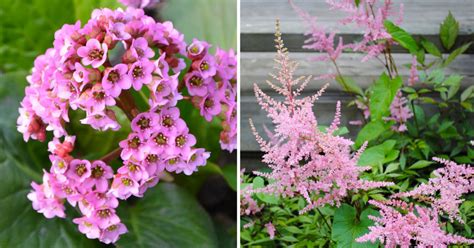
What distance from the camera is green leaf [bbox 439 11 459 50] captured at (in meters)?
0.93

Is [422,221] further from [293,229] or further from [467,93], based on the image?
[467,93]

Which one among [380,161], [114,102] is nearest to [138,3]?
[114,102]

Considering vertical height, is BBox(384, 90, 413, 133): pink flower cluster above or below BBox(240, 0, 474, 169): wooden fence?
below

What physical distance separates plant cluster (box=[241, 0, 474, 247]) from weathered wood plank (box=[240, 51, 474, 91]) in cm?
2

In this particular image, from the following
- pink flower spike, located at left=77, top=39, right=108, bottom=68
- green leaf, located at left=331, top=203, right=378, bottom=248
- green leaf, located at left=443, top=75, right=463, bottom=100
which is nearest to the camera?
pink flower spike, located at left=77, top=39, right=108, bottom=68

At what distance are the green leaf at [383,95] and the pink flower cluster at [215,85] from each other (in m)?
0.20

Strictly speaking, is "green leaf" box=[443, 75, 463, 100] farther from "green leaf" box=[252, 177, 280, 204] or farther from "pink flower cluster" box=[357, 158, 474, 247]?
"green leaf" box=[252, 177, 280, 204]

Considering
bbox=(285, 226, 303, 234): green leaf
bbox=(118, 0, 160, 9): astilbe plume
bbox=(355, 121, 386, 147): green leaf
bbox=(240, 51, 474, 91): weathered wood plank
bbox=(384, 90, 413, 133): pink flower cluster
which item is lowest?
bbox=(285, 226, 303, 234): green leaf

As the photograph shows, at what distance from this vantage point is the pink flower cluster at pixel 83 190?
711 millimetres

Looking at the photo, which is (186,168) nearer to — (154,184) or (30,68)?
(154,184)

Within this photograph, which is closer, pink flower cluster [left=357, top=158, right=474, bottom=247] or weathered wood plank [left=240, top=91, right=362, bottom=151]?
pink flower cluster [left=357, top=158, right=474, bottom=247]

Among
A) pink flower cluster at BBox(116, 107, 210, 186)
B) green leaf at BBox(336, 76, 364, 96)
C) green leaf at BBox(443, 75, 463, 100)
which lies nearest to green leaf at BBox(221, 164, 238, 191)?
pink flower cluster at BBox(116, 107, 210, 186)

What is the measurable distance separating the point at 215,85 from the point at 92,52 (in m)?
0.17

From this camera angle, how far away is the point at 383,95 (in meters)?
0.84
